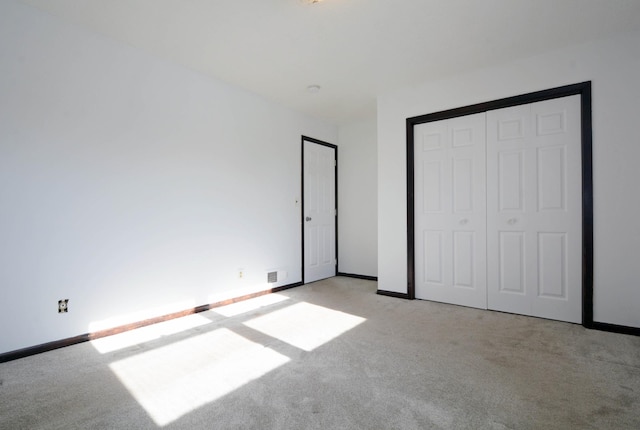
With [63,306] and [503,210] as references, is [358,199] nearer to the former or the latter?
[503,210]

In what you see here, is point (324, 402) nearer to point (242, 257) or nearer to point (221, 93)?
point (242, 257)

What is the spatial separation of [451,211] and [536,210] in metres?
0.83

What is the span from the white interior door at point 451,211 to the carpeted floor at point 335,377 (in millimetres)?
625

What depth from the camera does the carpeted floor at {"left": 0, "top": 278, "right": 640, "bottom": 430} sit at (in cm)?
163

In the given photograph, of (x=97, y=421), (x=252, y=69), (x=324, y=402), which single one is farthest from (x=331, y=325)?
(x=252, y=69)

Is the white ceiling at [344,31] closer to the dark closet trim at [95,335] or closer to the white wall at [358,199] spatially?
the white wall at [358,199]

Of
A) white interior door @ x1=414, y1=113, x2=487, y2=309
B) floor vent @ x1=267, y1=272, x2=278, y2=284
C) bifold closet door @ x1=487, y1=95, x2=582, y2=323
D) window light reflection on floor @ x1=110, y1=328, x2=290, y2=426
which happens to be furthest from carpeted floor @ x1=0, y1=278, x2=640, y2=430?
floor vent @ x1=267, y1=272, x2=278, y2=284

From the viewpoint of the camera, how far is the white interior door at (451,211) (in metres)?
3.55

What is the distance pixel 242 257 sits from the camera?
3957 mm

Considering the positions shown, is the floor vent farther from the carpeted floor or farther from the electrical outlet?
the electrical outlet

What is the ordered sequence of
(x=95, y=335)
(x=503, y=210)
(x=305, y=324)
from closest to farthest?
(x=95, y=335), (x=305, y=324), (x=503, y=210)

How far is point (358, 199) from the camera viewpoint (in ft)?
17.4

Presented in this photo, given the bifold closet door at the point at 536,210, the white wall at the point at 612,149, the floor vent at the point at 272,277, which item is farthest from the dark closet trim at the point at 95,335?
the white wall at the point at 612,149

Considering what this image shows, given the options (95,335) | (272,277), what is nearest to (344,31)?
(272,277)
